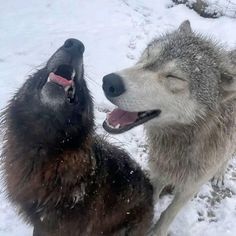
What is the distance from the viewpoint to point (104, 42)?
7.55 meters

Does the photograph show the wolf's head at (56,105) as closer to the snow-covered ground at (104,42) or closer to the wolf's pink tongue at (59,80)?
the wolf's pink tongue at (59,80)

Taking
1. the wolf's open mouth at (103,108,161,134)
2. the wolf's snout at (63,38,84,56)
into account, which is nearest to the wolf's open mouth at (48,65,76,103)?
the wolf's snout at (63,38,84,56)

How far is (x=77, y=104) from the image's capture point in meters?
3.55

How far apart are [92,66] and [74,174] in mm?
3483

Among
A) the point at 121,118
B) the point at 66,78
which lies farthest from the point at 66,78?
the point at 121,118

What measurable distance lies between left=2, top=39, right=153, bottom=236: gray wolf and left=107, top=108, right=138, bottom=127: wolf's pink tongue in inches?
7.6

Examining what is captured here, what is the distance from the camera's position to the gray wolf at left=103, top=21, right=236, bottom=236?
3.57 m

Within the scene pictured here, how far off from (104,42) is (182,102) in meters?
4.13

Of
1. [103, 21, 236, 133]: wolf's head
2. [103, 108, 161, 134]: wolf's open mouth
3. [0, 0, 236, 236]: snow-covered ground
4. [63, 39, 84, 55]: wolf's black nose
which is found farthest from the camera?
[0, 0, 236, 236]: snow-covered ground

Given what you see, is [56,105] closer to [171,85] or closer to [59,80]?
[59,80]

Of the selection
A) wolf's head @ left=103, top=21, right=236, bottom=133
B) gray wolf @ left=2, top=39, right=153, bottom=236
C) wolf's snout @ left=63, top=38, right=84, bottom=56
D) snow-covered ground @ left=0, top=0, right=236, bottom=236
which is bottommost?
snow-covered ground @ left=0, top=0, right=236, bottom=236

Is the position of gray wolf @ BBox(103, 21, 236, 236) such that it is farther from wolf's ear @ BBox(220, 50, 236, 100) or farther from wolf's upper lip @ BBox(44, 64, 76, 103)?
wolf's upper lip @ BBox(44, 64, 76, 103)

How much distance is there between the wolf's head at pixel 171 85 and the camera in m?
3.54

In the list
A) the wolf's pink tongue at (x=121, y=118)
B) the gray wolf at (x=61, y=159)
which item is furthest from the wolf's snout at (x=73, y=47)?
the wolf's pink tongue at (x=121, y=118)
